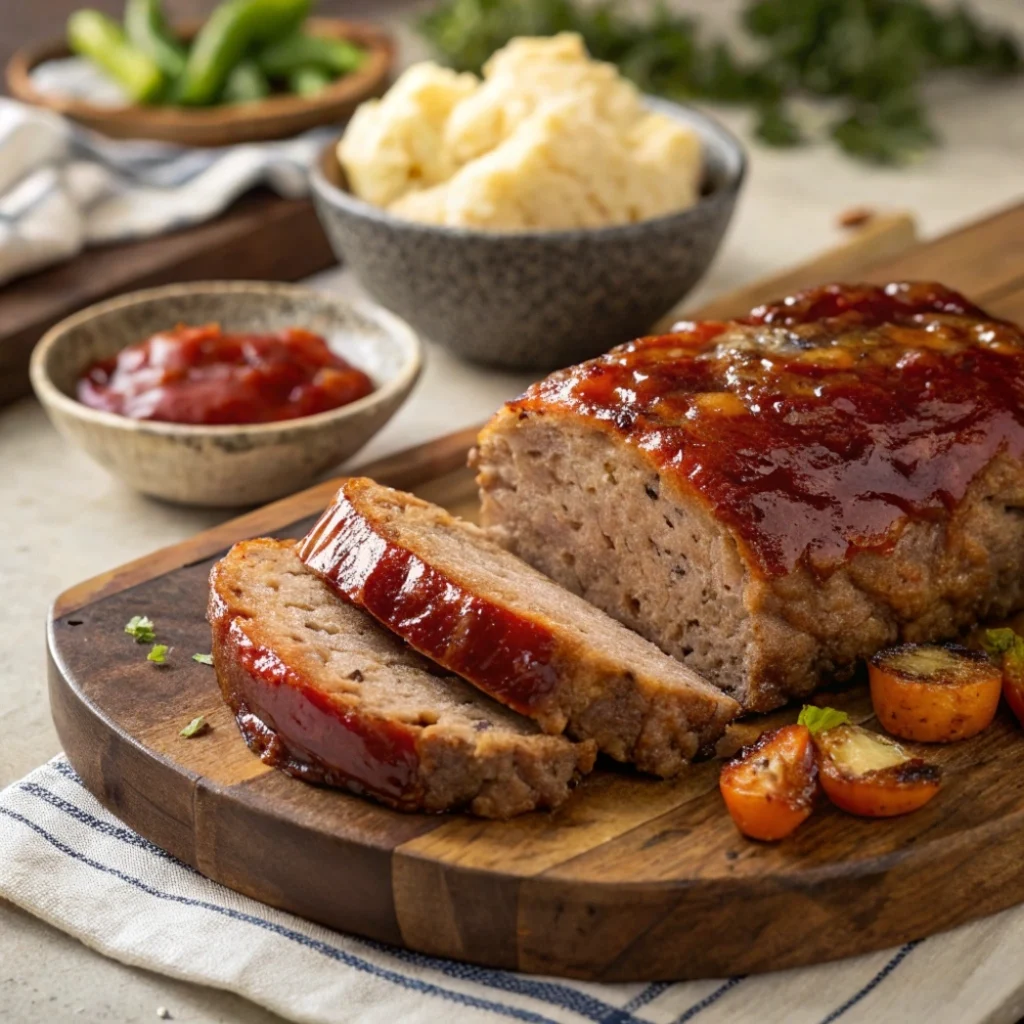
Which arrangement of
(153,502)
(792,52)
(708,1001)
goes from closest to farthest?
(708,1001), (153,502), (792,52)

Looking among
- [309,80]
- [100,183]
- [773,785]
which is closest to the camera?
[773,785]

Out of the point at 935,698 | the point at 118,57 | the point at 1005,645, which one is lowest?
the point at 1005,645

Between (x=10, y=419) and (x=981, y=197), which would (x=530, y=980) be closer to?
(x=10, y=419)

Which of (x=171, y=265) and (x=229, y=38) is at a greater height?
(x=229, y=38)

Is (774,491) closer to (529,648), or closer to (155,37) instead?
(529,648)

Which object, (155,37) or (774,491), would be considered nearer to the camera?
(774,491)

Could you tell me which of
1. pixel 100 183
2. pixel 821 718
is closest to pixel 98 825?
pixel 821 718
